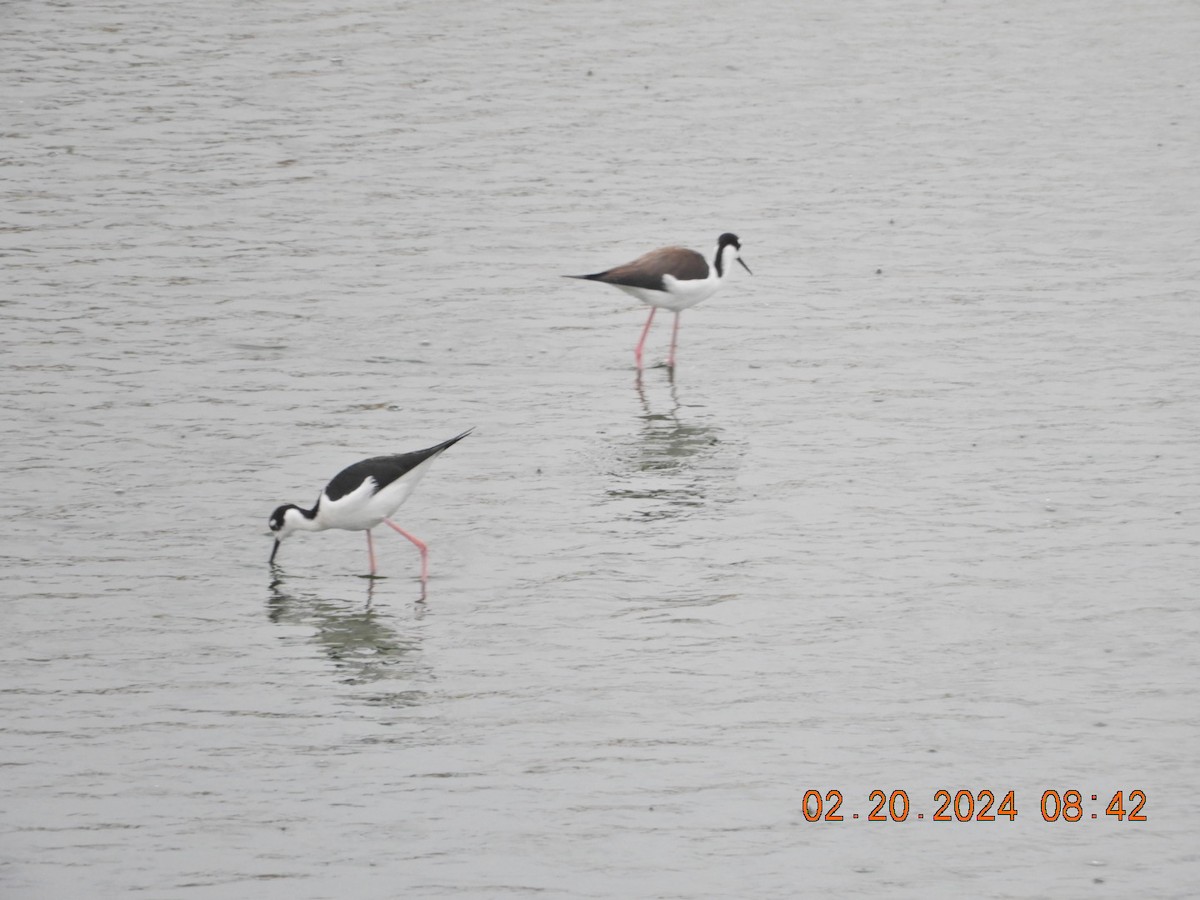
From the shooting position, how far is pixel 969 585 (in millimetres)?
10312

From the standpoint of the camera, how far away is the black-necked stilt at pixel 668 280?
48.2 feet

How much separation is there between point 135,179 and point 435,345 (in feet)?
19.6

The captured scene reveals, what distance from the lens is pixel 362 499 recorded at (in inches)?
412

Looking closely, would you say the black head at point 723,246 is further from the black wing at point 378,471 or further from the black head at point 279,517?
the black head at point 279,517

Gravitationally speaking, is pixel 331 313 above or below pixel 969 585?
above

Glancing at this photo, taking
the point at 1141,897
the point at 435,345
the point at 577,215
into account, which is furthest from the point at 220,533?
the point at 577,215

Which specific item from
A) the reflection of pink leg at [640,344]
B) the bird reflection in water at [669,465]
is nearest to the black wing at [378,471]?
the bird reflection in water at [669,465]

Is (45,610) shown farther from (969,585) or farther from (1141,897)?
(1141,897)

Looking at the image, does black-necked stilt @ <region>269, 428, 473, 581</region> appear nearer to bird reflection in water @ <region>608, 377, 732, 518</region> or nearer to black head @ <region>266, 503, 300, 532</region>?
black head @ <region>266, 503, 300, 532</region>

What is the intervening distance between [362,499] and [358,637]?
38.4 inches

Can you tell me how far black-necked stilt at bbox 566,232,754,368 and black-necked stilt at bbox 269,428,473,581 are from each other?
166 inches

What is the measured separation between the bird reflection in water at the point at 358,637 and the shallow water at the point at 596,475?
0.13ft

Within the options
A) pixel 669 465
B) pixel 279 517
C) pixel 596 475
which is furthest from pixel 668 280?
pixel 279 517

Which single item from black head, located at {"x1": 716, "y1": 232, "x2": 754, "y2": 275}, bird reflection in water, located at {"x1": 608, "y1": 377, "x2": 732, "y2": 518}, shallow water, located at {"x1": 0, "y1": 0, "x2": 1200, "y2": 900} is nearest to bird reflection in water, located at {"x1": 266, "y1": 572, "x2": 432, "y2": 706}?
shallow water, located at {"x1": 0, "y1": 0, "x2": 1200, "y2": 900}
